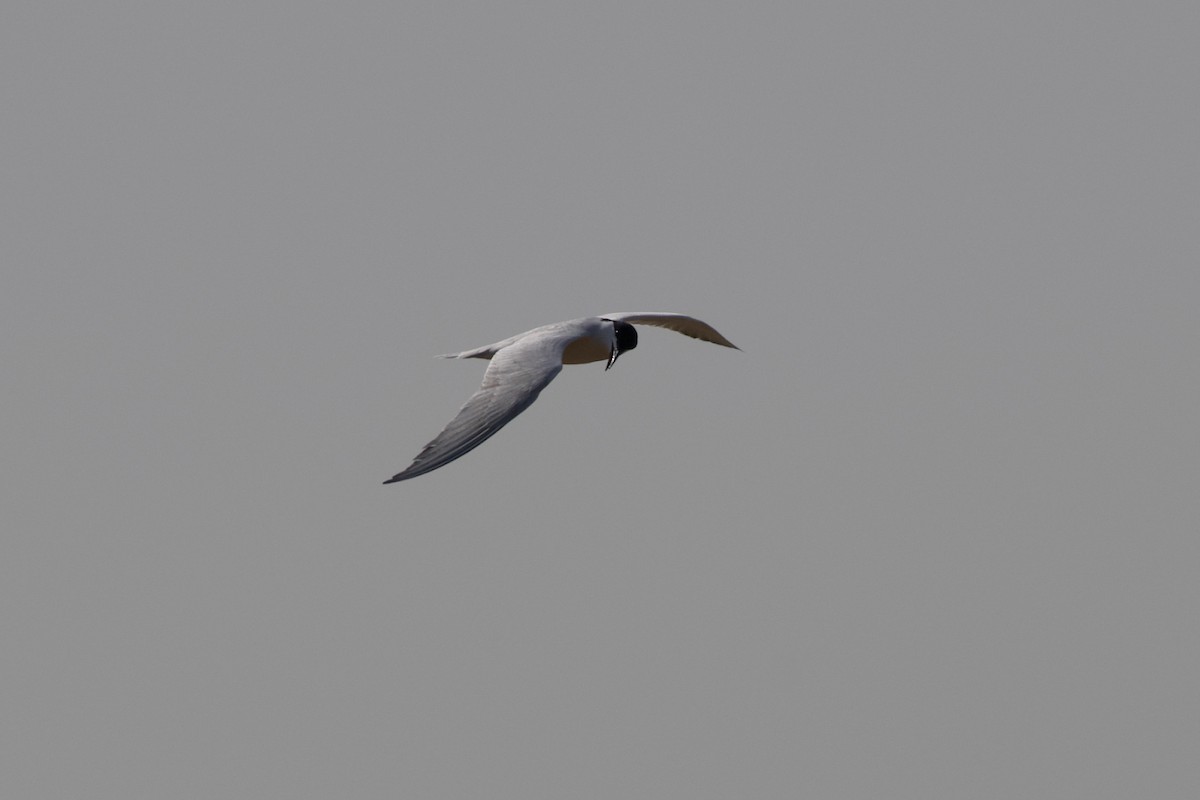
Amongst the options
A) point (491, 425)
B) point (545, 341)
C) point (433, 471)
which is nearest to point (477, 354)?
point (545, 341)

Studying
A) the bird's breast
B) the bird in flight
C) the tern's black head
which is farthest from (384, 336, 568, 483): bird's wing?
the tern's black head

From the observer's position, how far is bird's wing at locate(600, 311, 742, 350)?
18500mm

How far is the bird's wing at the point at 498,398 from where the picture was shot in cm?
1169

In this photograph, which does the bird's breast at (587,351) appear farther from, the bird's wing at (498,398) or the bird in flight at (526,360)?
the bird's wing at (498,398)

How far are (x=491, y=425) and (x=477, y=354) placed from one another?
3.66 m

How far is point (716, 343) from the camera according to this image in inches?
783

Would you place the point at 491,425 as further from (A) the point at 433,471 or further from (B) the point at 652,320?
(B) the point at 652,320

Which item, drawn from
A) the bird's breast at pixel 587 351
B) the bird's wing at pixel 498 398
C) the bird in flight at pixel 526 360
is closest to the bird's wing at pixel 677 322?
the bird in flight at pixel 526 360

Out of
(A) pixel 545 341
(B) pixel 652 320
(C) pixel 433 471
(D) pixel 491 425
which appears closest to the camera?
(C) pixel 433 471

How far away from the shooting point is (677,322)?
63.4 feet

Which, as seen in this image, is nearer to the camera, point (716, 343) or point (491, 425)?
point (491, 425)

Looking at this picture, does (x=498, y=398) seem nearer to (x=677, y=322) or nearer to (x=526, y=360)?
(x=526, y=360)

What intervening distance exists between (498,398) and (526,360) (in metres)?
1.26

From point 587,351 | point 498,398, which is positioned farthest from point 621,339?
point 498,398
